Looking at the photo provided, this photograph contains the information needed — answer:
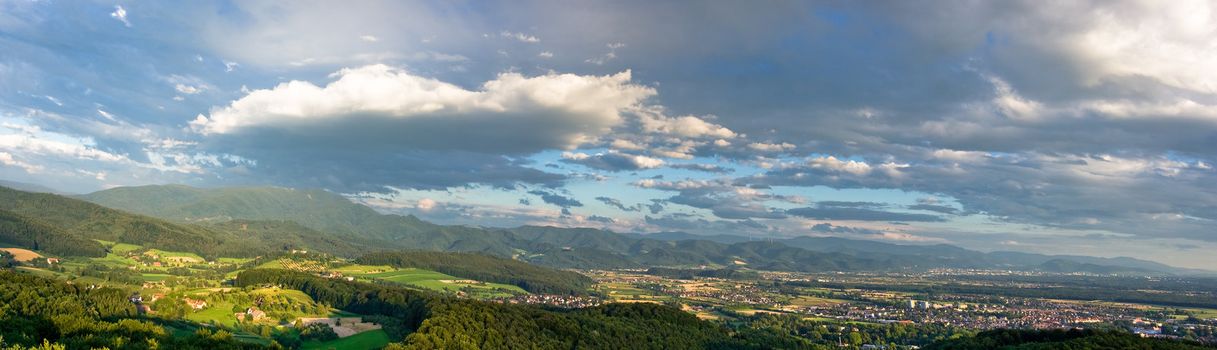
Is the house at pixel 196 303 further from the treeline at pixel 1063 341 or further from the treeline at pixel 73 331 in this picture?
the treeline at pixel 1063 341

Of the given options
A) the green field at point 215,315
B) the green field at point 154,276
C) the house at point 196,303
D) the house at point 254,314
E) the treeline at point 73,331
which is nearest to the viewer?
the treeline at point 73,331

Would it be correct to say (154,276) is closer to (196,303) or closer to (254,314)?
(196,303)

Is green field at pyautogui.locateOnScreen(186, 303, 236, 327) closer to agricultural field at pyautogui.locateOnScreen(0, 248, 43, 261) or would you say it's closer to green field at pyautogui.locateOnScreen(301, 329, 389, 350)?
green field at pyautogui.locateOnScreen(301, 329, 389, 350)

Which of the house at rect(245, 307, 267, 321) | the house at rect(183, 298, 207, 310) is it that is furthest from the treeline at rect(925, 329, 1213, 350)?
the house at rect(183, 298, 207, 310)

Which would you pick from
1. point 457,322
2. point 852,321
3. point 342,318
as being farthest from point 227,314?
point 852,321

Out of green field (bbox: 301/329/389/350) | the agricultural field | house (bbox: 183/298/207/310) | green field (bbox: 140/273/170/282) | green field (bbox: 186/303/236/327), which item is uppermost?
the agricultural field

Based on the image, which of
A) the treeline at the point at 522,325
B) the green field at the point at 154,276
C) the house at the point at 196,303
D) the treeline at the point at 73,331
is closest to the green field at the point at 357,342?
the treeline at the point at 522,325

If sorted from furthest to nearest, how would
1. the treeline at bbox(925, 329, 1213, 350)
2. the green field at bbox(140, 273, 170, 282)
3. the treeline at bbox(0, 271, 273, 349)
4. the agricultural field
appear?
1. the agricultural field
2. the green field at bbox(140, 273, 170, 282)
3. the treeline at bbox(925, 329, 1213, 350)
4. the treeline at bbox(0, 271, 273, 349)
